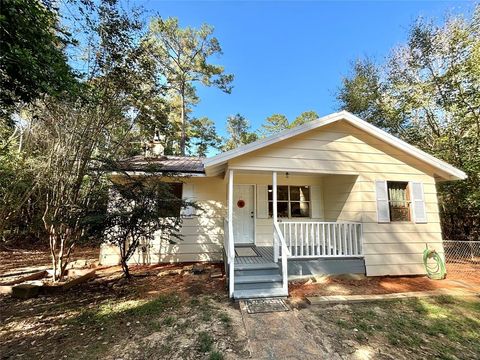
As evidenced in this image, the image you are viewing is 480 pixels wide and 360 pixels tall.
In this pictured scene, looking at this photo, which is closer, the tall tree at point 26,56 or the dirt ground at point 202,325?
the tall tree at point 26,56

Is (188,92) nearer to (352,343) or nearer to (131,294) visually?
(131,294)

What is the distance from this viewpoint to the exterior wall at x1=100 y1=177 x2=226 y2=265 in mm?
7625

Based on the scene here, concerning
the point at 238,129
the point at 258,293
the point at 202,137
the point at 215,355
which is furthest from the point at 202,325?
the point at 238,129

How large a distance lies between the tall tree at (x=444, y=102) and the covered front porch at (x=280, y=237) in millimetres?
6014

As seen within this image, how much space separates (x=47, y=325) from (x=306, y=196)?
7.32 meters

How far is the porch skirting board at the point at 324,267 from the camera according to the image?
5859 mm

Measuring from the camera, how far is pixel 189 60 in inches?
691

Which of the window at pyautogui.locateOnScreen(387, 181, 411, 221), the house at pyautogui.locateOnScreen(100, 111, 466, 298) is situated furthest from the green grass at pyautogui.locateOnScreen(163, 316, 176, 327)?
the window at pyautogui.locateOnScreen(387, 181, 411, 221)

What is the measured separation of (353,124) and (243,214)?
4.32 m

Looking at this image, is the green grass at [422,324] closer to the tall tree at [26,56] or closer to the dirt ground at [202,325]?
the dirt ground at [202,325]

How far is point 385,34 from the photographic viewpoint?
11961mm

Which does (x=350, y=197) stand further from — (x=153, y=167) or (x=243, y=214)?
(x=153, y=167)

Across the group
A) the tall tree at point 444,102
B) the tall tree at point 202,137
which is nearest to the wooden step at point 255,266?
the tall tree at point 444,102

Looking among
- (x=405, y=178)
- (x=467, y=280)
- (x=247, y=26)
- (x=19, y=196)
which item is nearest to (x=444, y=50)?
(x=405, y=178)
